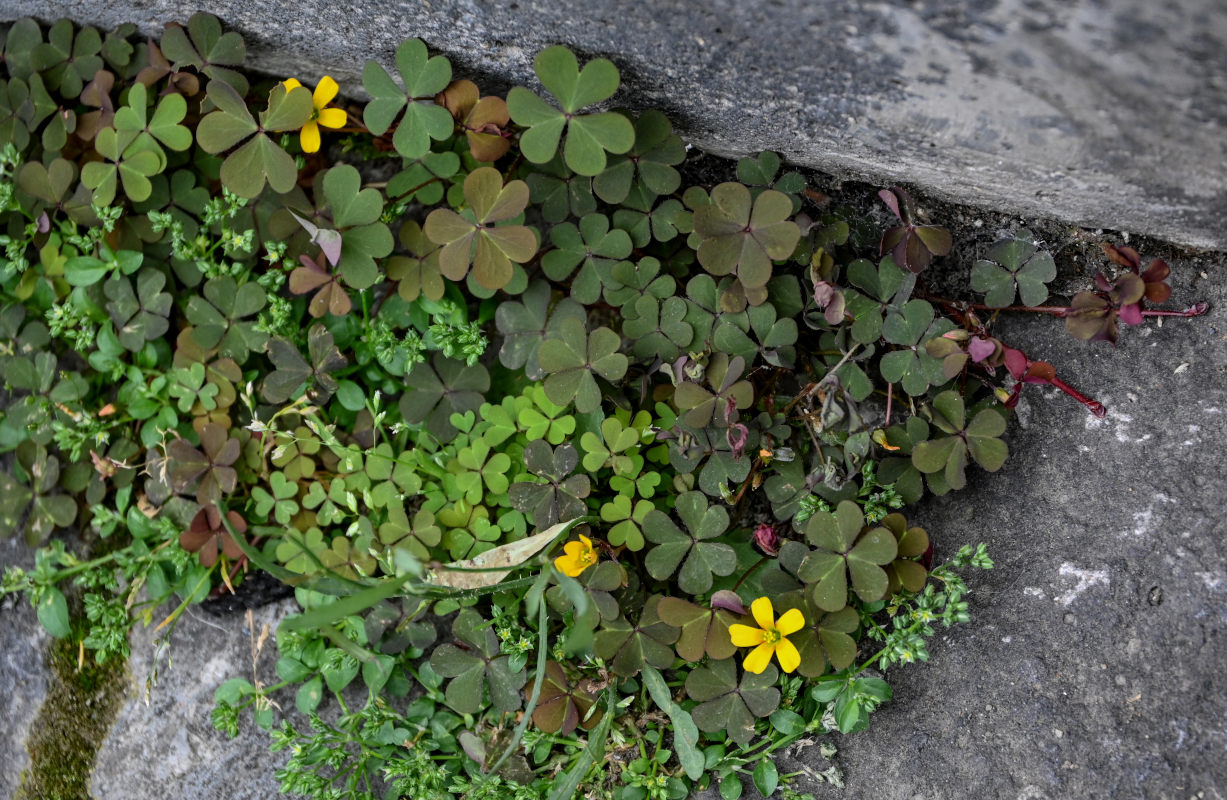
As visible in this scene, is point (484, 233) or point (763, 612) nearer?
point (763, 612)

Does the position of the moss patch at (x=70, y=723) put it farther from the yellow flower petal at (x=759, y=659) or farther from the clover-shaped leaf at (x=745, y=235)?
the clover-shaped leaf at (x=745, y=235)

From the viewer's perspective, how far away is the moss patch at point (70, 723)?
8.77 feet

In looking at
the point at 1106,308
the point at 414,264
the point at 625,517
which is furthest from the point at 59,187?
the point at 1106,308

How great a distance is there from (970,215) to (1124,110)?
2.01ft

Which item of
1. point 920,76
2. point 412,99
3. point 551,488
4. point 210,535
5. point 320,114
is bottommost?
point 210,535

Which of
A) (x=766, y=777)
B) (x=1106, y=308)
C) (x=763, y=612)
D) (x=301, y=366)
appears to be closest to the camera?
(x=1106, y=308)

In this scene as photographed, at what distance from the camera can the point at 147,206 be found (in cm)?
261

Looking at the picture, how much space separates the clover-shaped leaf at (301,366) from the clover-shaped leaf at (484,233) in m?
0.46

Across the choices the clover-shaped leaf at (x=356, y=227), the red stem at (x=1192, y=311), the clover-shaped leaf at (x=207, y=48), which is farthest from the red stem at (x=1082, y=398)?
the clover-shaped leaf at (x=207, y=48)

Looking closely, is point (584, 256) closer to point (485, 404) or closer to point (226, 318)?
point (485, 404)

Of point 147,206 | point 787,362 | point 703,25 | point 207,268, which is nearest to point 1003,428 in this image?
point 787,362

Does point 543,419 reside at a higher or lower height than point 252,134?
lower

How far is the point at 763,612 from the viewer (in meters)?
2.07

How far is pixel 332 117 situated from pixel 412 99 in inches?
11.2
